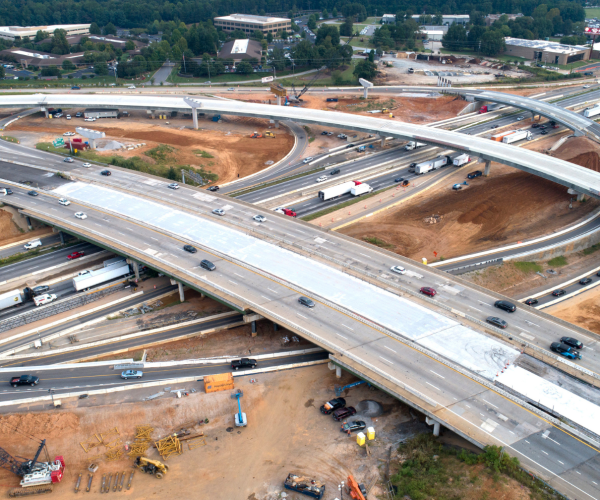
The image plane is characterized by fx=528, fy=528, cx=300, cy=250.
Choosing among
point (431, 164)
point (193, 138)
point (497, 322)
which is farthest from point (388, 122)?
point (497, 322)

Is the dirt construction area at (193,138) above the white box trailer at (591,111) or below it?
below

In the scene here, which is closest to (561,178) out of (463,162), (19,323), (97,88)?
(463,162)

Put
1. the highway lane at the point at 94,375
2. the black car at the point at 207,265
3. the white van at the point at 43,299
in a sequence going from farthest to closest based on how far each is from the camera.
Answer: the white van at the point at 43,299
the black car at the point at 207,265
the highway lane at the point at 94,375

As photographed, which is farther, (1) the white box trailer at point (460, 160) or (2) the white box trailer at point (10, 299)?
(1) the white box trailer at point (460, 160)

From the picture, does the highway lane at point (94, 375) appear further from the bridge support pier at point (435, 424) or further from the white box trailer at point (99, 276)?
the white box trailer at point (99, 276)

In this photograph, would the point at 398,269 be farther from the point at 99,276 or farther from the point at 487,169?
the point at 487,169

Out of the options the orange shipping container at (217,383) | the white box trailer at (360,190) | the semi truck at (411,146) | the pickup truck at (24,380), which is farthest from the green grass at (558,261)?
the pickup truck at (24,380)
